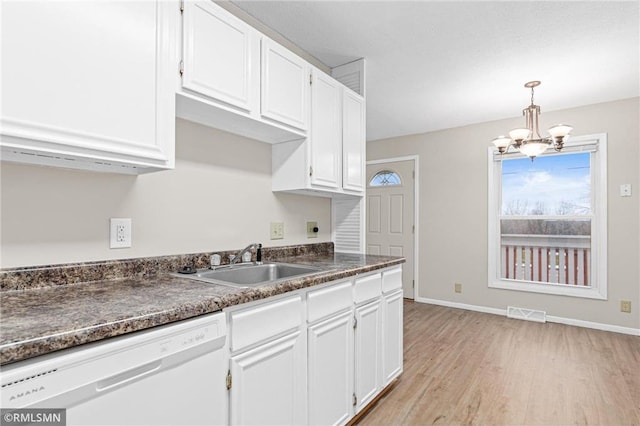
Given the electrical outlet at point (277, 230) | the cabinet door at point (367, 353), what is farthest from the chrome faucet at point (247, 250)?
the cabinet door at point (367, 353)

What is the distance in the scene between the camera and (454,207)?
4.52 m

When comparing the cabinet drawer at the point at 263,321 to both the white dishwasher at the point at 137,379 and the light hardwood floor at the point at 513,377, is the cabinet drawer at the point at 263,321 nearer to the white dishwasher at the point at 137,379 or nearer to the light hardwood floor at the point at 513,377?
the white dishwasher at the point at 137,379

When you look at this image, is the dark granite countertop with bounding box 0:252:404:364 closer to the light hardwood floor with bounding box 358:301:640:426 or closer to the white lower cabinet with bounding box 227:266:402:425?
the white lower cabinet with bounding box 227:266:402:425

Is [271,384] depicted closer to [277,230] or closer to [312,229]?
[277,230]

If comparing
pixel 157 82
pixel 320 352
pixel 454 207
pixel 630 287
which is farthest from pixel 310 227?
pixel 630 287

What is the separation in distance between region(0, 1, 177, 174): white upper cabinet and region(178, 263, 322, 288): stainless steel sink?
0.63 meters

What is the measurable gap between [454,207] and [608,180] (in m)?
1.62

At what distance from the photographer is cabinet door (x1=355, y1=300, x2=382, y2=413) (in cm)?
182

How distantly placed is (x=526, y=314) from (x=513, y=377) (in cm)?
182

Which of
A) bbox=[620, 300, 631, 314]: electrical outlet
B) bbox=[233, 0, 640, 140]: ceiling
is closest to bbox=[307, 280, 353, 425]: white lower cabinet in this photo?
bbox=[233, 0, 640, 140]: ceiling

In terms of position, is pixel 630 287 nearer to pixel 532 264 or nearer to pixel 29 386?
pixel 532 264

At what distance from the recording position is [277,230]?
224 cm

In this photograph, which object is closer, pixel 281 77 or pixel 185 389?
pixel 185 389

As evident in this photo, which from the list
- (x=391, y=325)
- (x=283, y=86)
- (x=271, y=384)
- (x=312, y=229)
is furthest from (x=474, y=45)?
(x=271, y=384)
